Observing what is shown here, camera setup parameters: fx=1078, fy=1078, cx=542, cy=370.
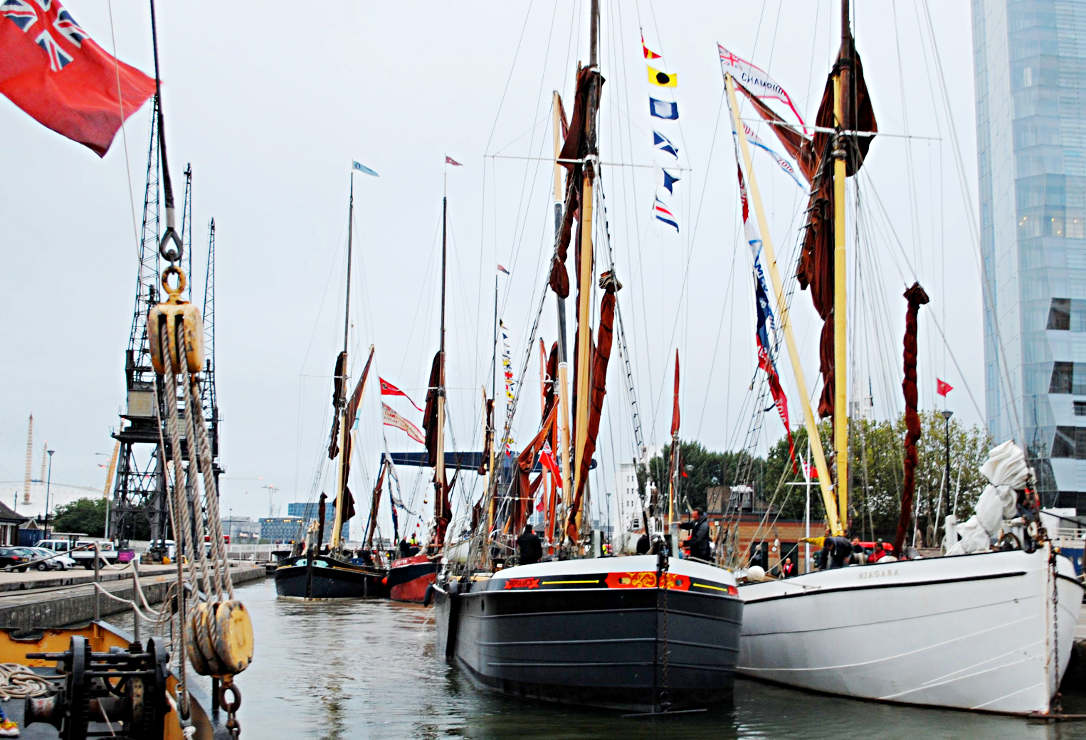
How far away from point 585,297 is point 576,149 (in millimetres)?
3112

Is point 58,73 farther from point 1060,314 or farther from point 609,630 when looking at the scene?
point 1060,314

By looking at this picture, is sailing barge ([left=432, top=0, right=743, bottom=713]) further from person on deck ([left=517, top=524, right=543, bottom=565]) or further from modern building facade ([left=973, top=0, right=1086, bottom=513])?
modern building facade ([left=973, top=0, right=1086, bottom=513])

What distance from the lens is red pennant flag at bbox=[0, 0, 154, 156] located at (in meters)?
9.38

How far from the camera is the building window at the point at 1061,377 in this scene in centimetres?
6141

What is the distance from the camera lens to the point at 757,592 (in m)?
19.9

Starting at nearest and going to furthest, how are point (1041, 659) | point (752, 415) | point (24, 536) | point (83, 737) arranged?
point (83, 737) < point (1041, 659) < point (752, 415) < point (24, 536)

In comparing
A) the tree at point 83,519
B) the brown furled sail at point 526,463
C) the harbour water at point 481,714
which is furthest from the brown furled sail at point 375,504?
the tree at point 83,519

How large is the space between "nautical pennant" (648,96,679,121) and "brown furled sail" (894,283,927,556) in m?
5.90

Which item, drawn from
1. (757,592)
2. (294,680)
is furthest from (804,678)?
(294,680)

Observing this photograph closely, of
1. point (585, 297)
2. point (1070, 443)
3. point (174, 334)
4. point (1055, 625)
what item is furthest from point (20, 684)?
point (1070, 443)

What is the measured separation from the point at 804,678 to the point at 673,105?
37.8 feet

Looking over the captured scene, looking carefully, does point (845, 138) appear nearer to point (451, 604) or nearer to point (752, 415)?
point (752, 415)

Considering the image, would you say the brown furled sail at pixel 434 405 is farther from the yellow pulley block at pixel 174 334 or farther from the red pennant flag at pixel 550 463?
the yellow pulley block at pixel 174 334

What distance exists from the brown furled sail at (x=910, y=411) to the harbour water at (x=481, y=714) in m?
3.60
